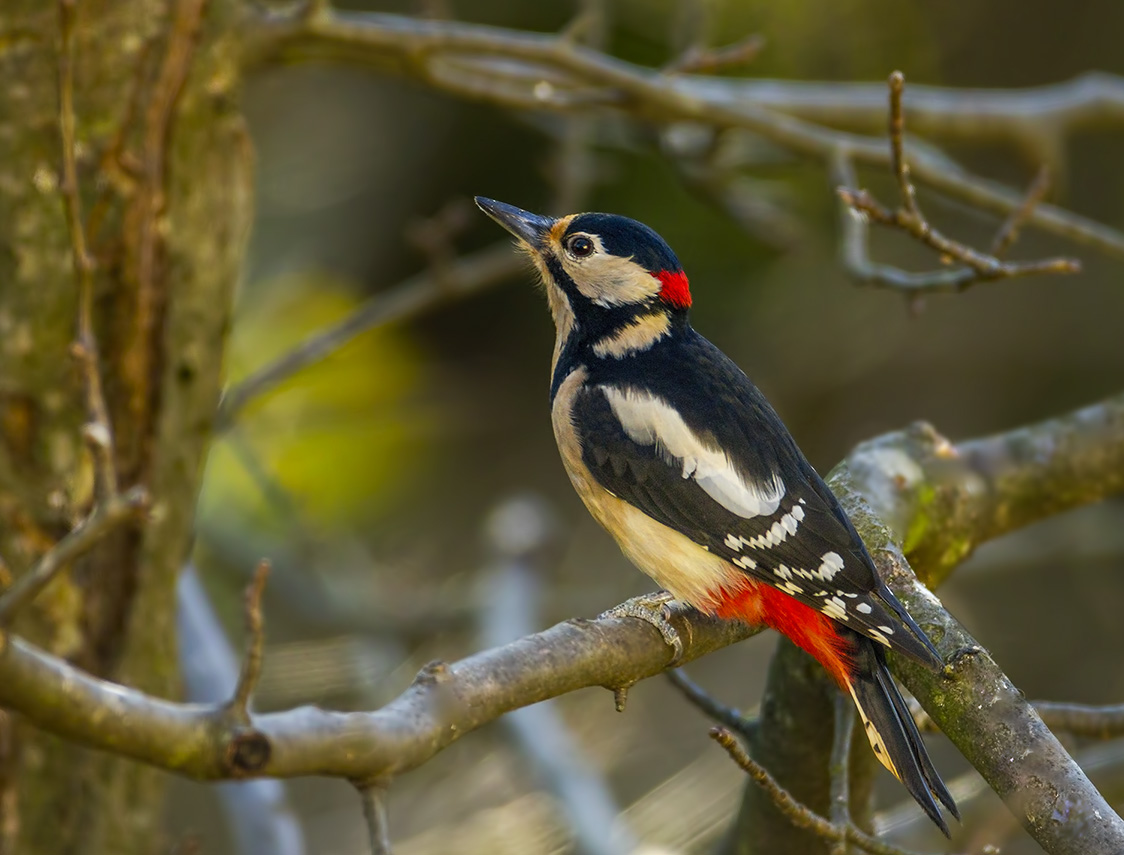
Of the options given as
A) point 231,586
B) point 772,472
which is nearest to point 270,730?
point 772,472

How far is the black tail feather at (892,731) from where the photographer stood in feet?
7.38

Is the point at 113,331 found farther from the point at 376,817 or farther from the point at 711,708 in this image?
the point at 376,817

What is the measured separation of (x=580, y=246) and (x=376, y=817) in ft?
6.79

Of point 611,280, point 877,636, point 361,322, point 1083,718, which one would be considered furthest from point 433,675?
point 361,322

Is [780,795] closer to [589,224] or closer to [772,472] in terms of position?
[772,472]

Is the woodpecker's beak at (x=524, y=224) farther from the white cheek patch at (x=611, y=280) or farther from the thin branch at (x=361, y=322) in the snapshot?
the thin branch at (x=361, y=322)

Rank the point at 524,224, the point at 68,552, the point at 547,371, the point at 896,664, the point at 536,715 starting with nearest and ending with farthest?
1. the point at 68,552
2. the point at 896,664
3. the point at 524,224
4. the point at 536,715
5. the point at 547,371

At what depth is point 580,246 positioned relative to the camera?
11.0 feet

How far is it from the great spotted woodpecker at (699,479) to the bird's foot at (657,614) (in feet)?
0.28

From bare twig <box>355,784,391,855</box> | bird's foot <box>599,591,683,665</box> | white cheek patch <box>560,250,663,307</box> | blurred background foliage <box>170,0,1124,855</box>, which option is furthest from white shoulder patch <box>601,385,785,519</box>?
blurred background foliage <box>170,0,1124,855</box>

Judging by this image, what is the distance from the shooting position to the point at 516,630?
4.32 meters

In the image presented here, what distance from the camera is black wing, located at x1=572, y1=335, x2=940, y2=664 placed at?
2566 millimetres

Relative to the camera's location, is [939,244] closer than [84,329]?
No

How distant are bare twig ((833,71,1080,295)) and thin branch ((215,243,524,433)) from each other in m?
1.03
